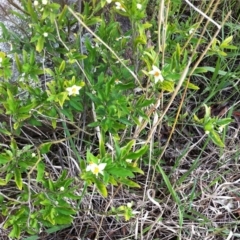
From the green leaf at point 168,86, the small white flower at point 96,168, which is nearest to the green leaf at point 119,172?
the small white flower at point 96,168

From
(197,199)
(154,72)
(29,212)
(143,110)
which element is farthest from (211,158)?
(29,212)

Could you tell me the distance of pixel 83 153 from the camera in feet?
5.06

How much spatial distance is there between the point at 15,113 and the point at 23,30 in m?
0.35

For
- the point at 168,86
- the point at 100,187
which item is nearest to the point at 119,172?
the point at 100,187

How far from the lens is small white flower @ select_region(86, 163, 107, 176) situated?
1.15 m

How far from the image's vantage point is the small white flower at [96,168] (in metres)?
1.15

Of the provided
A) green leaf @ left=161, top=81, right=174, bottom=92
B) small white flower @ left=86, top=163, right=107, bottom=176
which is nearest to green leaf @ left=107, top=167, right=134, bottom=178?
small white flower @ left=86, top=163, right=107, bottom=176

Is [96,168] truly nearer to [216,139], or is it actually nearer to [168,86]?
[168,86]

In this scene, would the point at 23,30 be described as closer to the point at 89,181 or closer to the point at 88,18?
the point at 88,18

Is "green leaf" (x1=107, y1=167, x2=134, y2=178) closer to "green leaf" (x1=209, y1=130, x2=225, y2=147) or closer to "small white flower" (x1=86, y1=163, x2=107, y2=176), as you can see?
"small white flower" (x1=86, y1=163, x2=107, y2=176)

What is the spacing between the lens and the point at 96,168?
1.16 m

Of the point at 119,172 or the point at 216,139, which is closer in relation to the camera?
the point at 119,172

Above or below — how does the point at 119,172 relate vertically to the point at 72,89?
below

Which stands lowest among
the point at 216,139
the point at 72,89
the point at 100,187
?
the point at 216,139
